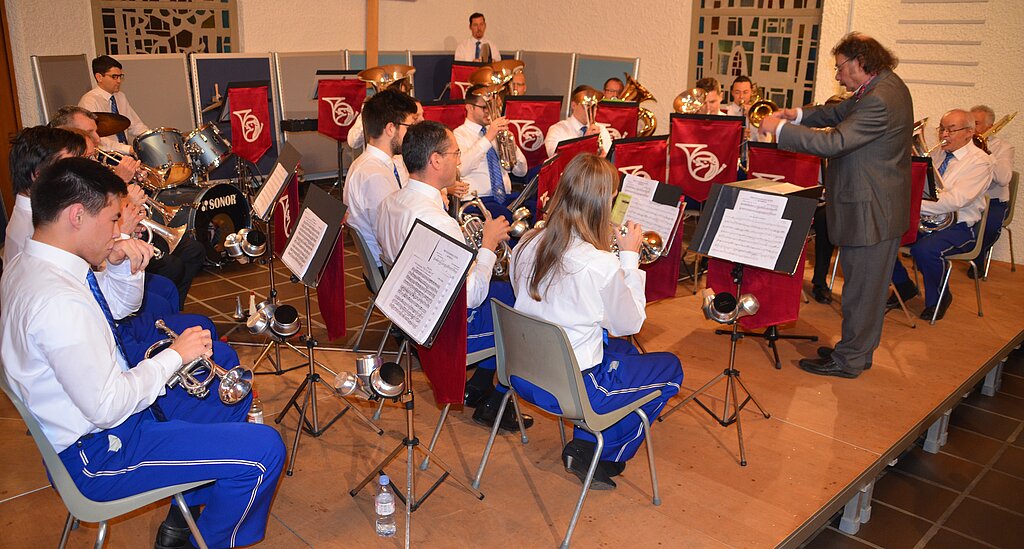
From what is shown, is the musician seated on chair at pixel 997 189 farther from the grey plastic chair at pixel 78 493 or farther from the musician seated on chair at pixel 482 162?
the grey plastic chair at pixel 78 493

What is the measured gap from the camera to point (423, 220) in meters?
3.72

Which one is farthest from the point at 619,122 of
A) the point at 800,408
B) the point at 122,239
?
the point at 122,239

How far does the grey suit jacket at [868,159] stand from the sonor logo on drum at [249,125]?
17.4ft

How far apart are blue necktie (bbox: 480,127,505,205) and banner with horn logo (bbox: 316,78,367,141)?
259 cm

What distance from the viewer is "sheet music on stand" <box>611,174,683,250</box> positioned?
4719 mm

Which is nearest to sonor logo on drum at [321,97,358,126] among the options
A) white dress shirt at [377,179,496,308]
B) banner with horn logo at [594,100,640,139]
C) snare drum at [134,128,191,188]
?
snare drum at [134,128,191,188]

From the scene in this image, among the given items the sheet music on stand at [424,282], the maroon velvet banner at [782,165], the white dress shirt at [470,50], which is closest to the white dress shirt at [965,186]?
the maroon velvet banner at [782,165]

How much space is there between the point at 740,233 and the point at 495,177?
264cm

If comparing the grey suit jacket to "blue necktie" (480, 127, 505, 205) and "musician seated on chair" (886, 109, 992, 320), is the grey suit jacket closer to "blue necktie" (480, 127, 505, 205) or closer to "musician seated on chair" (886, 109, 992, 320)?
"musician seated on chair" (886, 109, 992, 320)

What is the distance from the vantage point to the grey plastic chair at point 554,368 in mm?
3090

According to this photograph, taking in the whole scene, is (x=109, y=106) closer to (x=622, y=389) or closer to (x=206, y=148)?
(x=206, y=148)

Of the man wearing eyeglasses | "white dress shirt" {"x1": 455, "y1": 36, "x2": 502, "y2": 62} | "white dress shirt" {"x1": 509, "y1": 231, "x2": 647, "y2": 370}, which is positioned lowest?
"white dress shirt" {"x1": 509, "y1": 231, "x2": 647, "y2": 370}

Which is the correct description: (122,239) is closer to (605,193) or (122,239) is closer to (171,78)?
(605,193)

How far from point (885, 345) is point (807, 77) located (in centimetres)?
513
